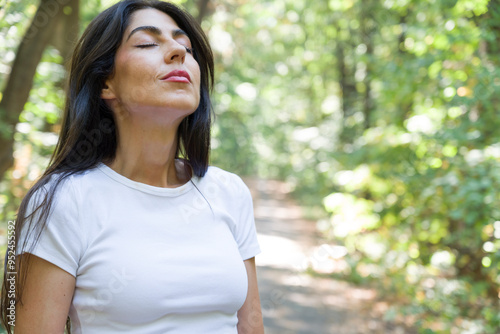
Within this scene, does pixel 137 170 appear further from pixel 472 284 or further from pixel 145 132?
pixel 472 284

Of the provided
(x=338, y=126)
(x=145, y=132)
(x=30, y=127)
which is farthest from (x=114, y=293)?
(x=338, y=126)

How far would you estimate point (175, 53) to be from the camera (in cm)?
161

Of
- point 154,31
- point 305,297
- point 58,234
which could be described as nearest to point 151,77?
point 154,31

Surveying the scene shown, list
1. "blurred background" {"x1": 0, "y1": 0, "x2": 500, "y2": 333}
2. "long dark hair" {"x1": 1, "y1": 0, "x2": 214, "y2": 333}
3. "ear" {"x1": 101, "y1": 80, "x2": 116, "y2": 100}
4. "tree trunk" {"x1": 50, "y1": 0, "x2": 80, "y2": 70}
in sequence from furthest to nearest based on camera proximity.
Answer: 1. "tree trunk" {"x1": 50, "y1": 0, "x2": 80, "y2": 70}
2. "blurred background" {"x1": 0, "y1": 0, "x2": 500, "y2": 333}
3. "ear" {"x1": 101, "y1": 80, "x2": 116, "y2": 100}
4. "long dark hair" {"x1": 1, "y1": 0, "x2": 214, "y2": 333}

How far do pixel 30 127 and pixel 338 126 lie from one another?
8.81m

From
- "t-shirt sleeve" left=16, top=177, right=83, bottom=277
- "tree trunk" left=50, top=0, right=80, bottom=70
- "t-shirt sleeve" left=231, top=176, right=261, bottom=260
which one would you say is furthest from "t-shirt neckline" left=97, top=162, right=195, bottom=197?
"tree trunk" left=50, top=0, right=80, bottom=70

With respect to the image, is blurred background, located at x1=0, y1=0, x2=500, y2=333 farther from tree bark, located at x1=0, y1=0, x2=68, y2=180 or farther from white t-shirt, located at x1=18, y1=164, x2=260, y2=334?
white t-shirt, located at x1=18, y1=164, x2=260, y2=334

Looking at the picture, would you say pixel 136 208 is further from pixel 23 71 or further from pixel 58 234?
pixel 23 71

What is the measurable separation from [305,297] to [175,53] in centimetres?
544

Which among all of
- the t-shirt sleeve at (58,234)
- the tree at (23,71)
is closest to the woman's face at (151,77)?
the t-shirt sleeve at (58,234)

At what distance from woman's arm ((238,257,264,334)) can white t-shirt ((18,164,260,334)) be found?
137mm

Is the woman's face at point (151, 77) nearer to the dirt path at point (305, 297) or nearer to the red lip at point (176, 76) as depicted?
the red lip at point (176, 76)

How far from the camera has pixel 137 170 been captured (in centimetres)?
160

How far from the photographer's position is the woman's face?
1.54 metres
